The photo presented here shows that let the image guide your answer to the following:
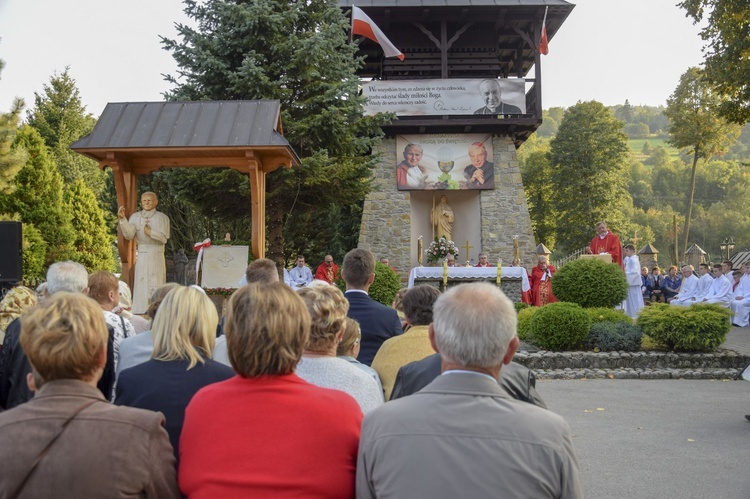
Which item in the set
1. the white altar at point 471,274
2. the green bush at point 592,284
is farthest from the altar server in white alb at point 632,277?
the green bush at point 592,284

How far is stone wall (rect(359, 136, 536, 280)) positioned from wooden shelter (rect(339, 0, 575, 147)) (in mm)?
1044

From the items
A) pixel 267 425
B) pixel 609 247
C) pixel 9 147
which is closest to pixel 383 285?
pixel 609 247

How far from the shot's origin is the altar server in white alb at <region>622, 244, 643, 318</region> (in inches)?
640

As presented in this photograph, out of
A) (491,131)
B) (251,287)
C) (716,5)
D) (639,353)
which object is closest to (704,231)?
(491,131)

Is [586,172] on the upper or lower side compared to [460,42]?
lower

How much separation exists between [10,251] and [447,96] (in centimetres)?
1564

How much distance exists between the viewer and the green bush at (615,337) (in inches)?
442

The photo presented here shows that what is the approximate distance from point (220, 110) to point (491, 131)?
50.5ft

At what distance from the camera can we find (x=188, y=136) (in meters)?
8.72

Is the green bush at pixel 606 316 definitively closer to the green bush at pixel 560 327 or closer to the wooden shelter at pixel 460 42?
the green bush at pixel 560 327

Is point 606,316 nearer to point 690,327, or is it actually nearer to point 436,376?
point 690,327

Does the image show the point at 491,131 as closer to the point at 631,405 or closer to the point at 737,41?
the point at 737,41

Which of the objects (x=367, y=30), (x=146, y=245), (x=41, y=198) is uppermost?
(x=367, y=30)

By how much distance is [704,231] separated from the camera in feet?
221
